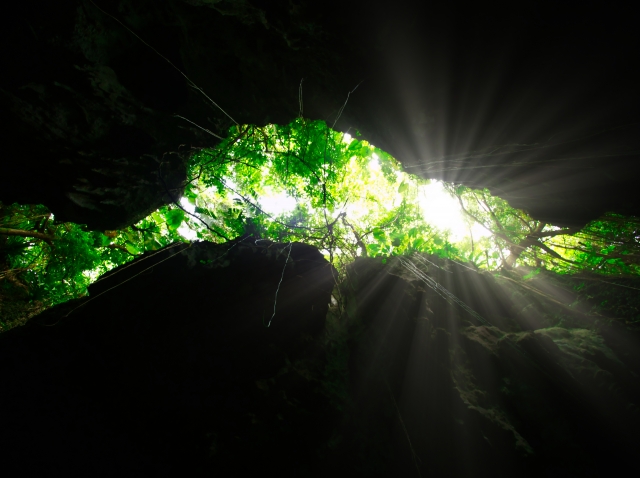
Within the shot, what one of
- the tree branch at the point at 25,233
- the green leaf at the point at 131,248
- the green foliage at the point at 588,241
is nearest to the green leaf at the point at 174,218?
the green leaf at the point at 131,248

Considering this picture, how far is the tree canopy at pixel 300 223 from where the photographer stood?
4.19 meters

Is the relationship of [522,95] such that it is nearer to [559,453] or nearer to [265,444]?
[559,453]

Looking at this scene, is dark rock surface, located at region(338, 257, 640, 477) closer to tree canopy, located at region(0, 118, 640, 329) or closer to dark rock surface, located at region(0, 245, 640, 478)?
dark rock surface, located at region(0, 245, 640, 478)

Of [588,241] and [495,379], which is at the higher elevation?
[588,241]

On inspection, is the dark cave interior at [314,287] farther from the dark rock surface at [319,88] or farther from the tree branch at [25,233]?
the tree branch at [25,233]

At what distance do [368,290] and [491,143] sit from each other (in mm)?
3058

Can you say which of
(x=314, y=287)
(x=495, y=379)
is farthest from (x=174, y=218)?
(x=495, y=379)

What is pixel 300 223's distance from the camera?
543 cm

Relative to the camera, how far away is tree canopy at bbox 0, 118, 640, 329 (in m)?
4.19

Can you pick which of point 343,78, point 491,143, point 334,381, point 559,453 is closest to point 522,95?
point 491,143

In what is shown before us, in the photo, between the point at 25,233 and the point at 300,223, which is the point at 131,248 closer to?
the point at 25,233

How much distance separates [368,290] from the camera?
13.4 ft

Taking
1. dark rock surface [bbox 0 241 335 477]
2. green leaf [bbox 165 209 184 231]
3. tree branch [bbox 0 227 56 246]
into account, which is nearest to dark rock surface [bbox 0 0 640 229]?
green leaf [bbox 165 209 184 231]

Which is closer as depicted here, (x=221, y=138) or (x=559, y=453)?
(x=559, y=453)
